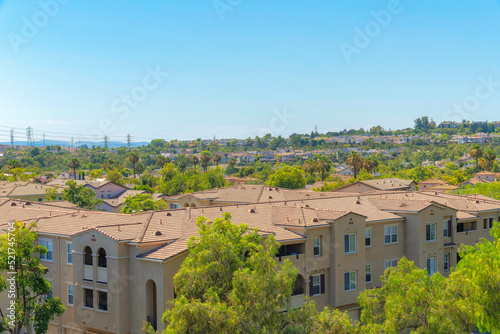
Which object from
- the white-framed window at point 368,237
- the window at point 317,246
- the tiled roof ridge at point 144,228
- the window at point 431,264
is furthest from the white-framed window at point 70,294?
the window at point 431,264

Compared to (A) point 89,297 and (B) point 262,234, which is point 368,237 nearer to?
(B) point 262,234

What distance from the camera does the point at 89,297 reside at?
105 feet

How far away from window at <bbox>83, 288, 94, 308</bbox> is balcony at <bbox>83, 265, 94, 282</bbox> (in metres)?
0.75

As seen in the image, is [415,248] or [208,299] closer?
[208,299]

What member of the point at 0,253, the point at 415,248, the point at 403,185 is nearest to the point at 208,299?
the point at 0,253

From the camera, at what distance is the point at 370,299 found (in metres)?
26.5

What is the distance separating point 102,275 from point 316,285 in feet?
43.3

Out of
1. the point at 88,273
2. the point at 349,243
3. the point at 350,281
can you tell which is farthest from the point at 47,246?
the point at 350,281

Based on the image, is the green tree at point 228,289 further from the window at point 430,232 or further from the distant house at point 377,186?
the distant house at point 377,186

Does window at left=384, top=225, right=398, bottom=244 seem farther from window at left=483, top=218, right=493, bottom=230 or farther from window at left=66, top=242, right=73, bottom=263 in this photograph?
window at left=66, top=242, right=73, bottom=263

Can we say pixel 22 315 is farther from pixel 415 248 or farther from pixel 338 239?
pixel 415 248

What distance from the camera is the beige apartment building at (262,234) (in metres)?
30.2

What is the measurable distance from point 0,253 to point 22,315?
138 inches

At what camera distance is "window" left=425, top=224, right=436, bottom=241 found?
133 feet
